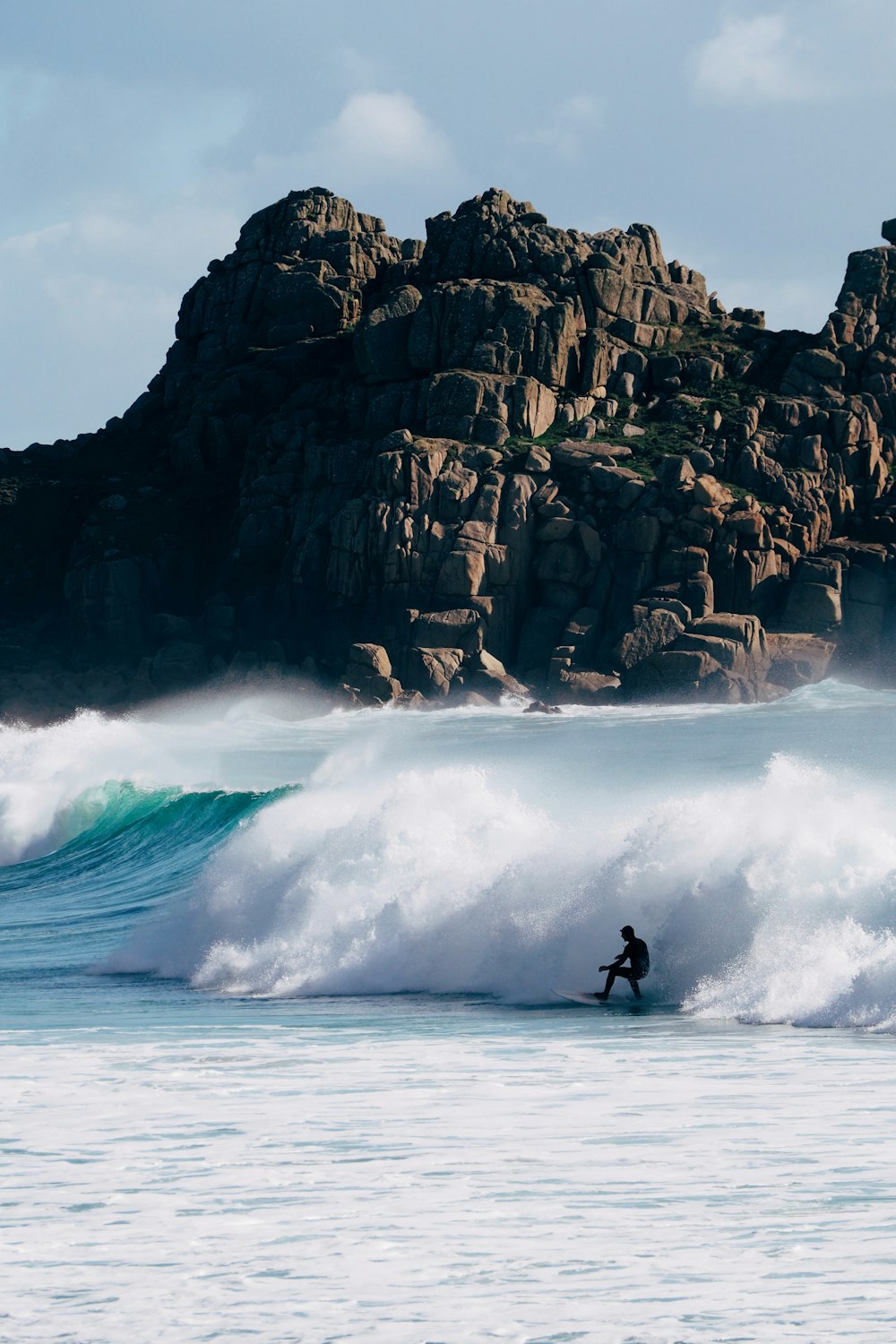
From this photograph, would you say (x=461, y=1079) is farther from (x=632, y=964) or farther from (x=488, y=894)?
(x=488, y=894)

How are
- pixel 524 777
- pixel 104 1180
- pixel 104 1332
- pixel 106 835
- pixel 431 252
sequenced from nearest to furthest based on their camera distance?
1. pixel 104 1332
2. pixel 104 1180
3. pixel 106 835
4. pixel 524 777
5. pixel 431 252

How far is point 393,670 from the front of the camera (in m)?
73.9

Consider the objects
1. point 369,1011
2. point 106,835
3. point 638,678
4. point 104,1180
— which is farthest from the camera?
point 638,678

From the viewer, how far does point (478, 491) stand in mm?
76938

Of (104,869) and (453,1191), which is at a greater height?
(453,1191)

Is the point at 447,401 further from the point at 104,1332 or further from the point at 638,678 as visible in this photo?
the point at 104,1332

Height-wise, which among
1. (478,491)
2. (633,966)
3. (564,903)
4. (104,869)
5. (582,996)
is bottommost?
(104,869)

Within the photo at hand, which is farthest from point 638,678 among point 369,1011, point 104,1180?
point 104,1180

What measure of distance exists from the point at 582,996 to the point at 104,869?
16.3m

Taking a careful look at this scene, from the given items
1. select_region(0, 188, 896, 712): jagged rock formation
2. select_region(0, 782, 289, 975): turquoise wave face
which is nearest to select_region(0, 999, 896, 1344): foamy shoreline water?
select_region(0, 782, 289, 975): turquoise wave face

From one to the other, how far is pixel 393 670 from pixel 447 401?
15765mm

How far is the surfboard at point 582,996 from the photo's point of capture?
50.5ft

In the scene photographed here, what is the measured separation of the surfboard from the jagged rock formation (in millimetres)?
54100

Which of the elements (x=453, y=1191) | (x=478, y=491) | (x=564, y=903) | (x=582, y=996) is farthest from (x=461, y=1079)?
(x=478, y=491)
